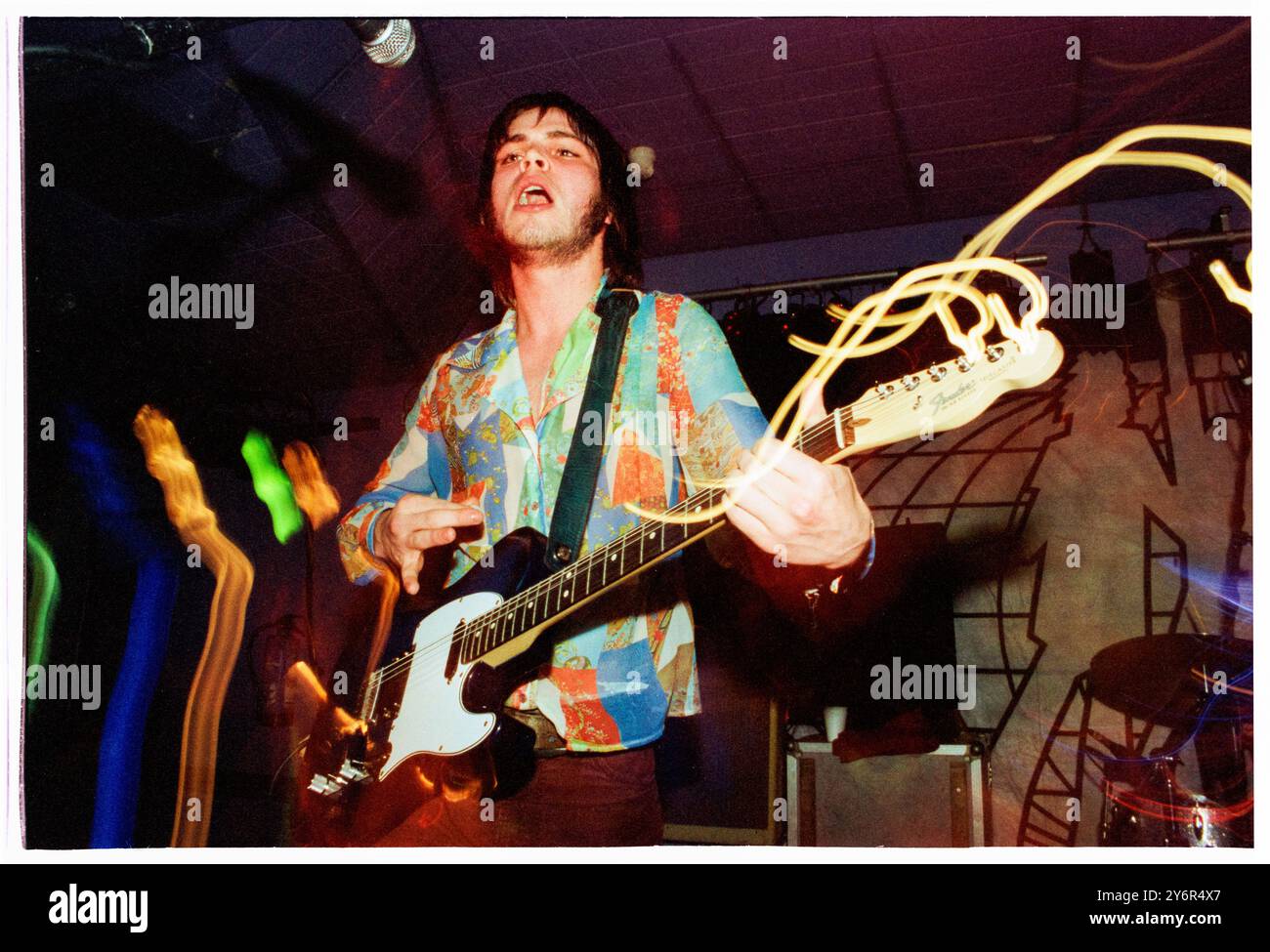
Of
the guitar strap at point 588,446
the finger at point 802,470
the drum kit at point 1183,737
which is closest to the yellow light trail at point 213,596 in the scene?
the guitar strap at point 588,446

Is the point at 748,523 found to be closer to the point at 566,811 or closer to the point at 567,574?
the point at 567,574

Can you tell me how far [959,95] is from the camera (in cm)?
219

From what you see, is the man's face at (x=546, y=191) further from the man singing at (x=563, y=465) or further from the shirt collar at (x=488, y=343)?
the shirt collar at (x=488, y=343)

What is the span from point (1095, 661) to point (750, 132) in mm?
1768

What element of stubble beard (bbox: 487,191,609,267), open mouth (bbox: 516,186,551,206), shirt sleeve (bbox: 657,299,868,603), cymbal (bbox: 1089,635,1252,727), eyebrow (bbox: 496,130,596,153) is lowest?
cymbal (bbox: 1089,635,1252,727)

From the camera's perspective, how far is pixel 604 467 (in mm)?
1943

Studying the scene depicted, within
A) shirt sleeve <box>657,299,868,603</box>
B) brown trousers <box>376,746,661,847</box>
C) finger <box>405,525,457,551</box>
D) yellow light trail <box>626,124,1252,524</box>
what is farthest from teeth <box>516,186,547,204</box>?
brown trousers <box>376,746,661,847</box>

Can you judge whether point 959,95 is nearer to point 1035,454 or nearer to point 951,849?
point 1035,454

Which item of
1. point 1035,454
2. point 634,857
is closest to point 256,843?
point 634,857

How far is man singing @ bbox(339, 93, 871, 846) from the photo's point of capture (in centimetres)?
183

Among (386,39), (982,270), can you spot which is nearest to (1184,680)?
(982,270)

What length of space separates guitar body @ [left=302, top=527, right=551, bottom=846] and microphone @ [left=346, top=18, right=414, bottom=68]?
1331mm

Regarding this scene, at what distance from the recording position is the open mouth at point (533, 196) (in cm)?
212

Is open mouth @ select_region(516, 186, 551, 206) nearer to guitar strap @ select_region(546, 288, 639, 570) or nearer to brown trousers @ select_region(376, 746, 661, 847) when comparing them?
guitar strap @ select_region(546, 288, 639, 570)
